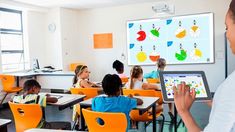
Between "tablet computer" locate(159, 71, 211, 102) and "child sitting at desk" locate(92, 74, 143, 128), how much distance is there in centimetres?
103

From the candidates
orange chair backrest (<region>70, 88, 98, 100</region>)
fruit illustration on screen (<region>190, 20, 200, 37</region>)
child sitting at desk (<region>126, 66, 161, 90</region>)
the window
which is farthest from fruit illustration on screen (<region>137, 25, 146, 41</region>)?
orange chair backrest (<region>70, 88, 98, 100</region>)

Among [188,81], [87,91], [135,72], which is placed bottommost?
[87,91]

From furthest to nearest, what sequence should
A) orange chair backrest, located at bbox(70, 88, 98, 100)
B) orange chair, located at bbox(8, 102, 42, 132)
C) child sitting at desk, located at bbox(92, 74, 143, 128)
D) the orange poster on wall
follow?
1. the orange poster on wall
2. orange chair backrest, located at bbox(70, 88, 98, 100)
3. orange chair, located at bbox(8, 102, 42, 132)
4. child sitting at desk, located at bbox(92, 74, 143, 128)

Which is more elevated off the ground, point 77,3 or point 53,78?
point 77,3

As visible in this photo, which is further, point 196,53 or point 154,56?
point 154,56

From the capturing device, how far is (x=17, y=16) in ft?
22.2

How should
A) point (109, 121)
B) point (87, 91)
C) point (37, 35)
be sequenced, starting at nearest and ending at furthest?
point (109, 121), point (87, 91), point (37, 35)

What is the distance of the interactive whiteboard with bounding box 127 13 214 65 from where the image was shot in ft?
20.8

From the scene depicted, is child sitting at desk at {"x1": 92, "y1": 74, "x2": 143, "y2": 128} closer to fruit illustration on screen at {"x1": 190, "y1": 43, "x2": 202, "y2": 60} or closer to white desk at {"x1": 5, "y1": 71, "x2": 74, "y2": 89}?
white desk at {"x1": 5, "y1": 71, "x2": 74, "y2": 89}

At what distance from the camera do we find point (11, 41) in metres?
6.57

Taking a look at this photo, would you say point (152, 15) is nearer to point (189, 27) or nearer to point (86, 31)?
point (189, 27)

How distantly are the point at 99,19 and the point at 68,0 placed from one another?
1372 millimetres

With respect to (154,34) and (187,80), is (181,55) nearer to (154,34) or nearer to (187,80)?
(154,34)

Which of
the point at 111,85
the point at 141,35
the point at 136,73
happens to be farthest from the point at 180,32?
the point at 111,85
